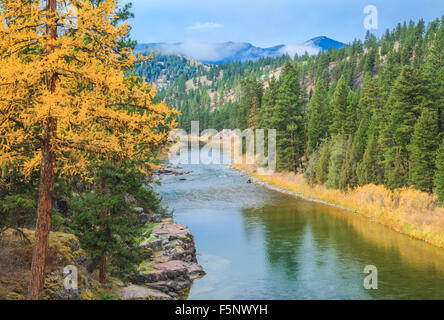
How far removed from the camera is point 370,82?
4888cm

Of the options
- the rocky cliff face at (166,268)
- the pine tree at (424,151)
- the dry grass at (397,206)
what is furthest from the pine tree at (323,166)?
the rocky cliff face at (166,268)

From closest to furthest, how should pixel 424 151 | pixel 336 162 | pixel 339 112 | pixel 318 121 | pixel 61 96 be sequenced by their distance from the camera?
pixel 61 96
pixel 424 151
pixel 336 162
pixel 339 112
pixel 318 121

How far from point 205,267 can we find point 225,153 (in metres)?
74.6

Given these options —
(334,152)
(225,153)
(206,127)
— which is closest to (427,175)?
(334,152)

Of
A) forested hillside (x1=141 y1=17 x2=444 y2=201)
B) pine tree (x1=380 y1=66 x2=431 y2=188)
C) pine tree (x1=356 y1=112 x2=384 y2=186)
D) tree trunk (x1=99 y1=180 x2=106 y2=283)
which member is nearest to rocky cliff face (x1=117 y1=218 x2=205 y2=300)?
tree trunk (x1=99 y1=180 x2=106 y2=283)

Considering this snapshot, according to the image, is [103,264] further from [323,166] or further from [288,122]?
[288,122]

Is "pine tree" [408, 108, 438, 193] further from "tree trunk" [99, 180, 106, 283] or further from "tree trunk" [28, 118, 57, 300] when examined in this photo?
"tree trunk" [28, 118, 57, 300]

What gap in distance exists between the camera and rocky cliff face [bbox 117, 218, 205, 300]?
1949cm

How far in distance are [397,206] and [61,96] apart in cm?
3218

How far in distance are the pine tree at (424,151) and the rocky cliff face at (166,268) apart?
20.1 meters

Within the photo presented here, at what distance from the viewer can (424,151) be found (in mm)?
33875

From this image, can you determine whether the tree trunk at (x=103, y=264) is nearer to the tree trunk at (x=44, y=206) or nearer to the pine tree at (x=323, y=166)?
the tree trunk at (x=44, y=206)

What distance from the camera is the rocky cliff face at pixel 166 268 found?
19.5 m

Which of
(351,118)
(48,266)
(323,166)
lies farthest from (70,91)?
(351,118)
